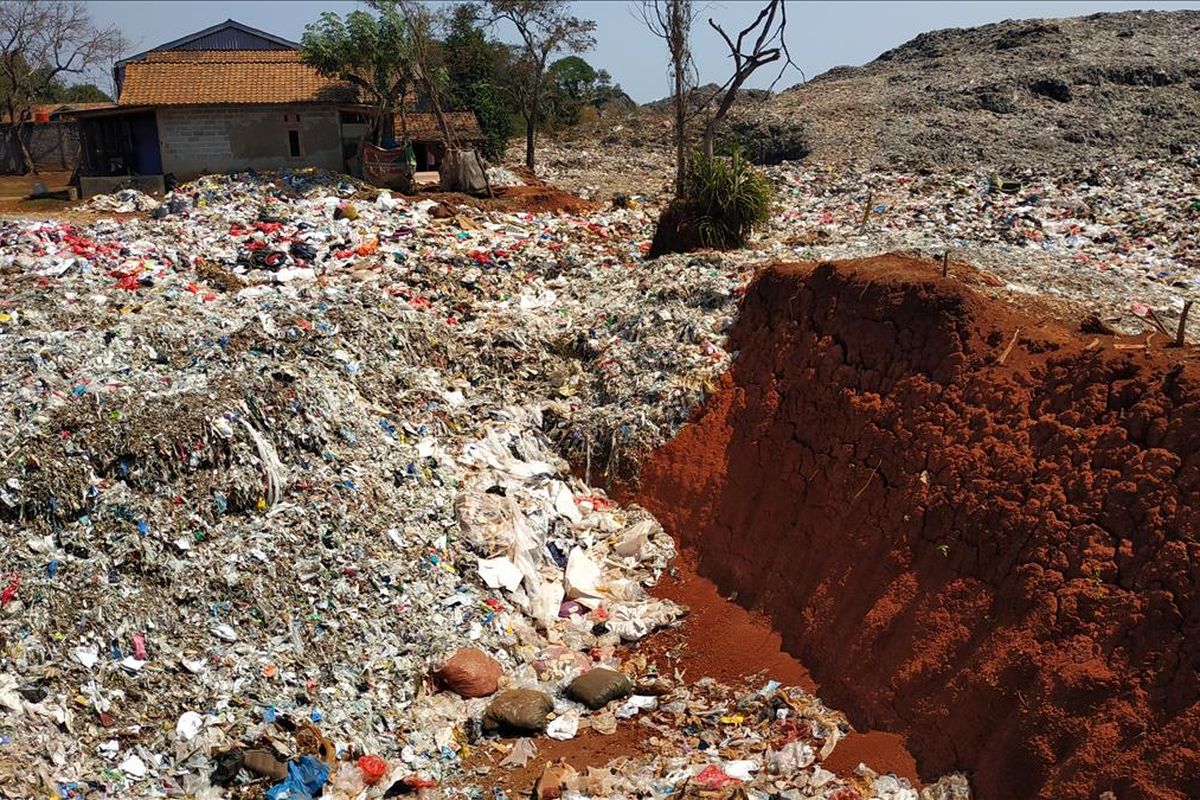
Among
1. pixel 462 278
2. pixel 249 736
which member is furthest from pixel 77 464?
pixel 462 278

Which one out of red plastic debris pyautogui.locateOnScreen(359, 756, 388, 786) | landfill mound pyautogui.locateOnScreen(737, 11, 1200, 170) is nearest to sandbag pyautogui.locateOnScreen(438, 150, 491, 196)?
landfill mound pyautogui.locateOnScreen(737, 11, 1200, 170)

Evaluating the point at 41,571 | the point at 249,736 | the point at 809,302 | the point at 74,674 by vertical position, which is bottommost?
the point at 249,736

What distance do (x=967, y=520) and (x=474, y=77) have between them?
22.3m

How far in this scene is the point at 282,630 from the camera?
6.26 metres

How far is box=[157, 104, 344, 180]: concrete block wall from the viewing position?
17562mm

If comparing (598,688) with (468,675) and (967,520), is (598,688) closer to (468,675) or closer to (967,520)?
(468,675)

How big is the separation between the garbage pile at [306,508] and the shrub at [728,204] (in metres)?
1.16

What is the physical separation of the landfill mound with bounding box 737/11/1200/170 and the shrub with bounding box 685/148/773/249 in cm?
854

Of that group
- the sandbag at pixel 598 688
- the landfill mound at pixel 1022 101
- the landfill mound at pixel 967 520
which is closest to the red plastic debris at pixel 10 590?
the sandbag at pixel 598 688

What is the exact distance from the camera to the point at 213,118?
17641mm

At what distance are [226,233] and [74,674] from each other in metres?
8.82

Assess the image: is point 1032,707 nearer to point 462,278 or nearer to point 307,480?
point 307,480

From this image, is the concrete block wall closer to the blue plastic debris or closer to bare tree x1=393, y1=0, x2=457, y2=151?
bare tree x1=393, y1=0, x2=457, y2=151

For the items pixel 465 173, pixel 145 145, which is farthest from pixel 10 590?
pixel 145 145
